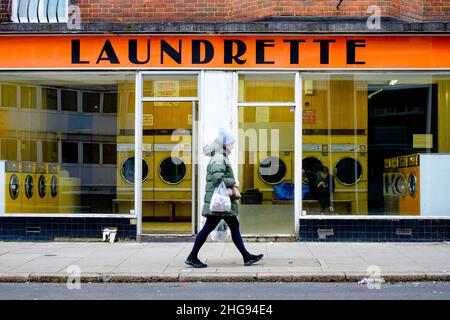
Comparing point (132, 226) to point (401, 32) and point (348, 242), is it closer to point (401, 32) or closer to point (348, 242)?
point (348, 242)

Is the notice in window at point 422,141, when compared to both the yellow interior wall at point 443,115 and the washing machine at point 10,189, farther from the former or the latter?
the washing machine at point 10,189

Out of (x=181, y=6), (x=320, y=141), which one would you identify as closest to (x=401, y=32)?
(x=320, y=141)

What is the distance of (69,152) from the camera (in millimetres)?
13492

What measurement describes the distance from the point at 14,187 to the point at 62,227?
135cm

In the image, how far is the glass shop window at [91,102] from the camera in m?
13.4

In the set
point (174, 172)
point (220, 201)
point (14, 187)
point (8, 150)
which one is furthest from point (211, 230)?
point (8, 150)

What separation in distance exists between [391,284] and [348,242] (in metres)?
3.56

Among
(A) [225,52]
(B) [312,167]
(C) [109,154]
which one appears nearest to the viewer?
(A) [225,52]

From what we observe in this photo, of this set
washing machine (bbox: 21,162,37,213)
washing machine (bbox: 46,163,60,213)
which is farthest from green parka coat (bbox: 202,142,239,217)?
washing machine (bbox: 21,162,37,213)

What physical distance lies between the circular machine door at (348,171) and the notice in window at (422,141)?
1.18 m

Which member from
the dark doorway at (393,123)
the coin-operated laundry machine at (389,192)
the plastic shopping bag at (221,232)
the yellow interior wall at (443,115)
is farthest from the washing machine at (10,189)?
the yellow interior wall at (443,115)

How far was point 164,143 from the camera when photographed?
1345cm

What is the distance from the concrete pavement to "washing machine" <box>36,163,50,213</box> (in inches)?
37.3

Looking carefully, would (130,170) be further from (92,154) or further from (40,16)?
(40,16)
